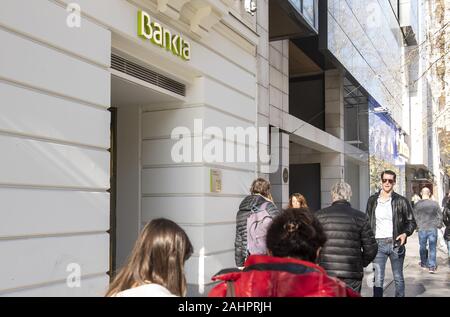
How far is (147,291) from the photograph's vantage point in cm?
222

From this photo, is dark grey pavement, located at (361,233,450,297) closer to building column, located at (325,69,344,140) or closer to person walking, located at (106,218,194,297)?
person walking, located at (106,218,194,297)

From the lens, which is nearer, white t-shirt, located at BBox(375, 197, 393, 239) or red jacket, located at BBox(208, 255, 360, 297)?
red jacket, located at BBox(208, 255, 360, 297)

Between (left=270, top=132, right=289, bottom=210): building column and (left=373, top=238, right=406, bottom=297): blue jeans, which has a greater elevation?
(left=270, top=132, right=289, bottom=210): building column

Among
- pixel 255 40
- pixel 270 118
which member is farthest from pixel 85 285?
pixel 270 118

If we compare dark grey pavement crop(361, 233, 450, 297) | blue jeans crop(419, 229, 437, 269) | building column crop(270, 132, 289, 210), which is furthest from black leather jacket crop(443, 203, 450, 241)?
building column crop(270, 132, 289, 210)

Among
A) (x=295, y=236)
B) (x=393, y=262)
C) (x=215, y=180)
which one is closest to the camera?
(x=295, y=236)

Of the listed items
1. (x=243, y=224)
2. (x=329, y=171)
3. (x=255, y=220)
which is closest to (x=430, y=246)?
(x=243, y=224)

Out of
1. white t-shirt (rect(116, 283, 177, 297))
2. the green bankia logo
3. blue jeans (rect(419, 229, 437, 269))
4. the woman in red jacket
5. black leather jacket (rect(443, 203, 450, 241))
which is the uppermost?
the green bankia logo

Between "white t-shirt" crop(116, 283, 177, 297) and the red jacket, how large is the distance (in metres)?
0.25

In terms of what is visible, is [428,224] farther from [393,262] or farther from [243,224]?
[243,224]

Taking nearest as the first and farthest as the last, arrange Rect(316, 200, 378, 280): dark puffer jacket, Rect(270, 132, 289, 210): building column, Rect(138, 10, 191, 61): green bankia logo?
Rect(316, 200, 378, 280): dark puffer jacket → Rect(138, 10, 191, 61): green bankia logo → Rect(270, 132, 289, 210): building column

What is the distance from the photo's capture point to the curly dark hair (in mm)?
2461

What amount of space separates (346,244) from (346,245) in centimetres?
1
